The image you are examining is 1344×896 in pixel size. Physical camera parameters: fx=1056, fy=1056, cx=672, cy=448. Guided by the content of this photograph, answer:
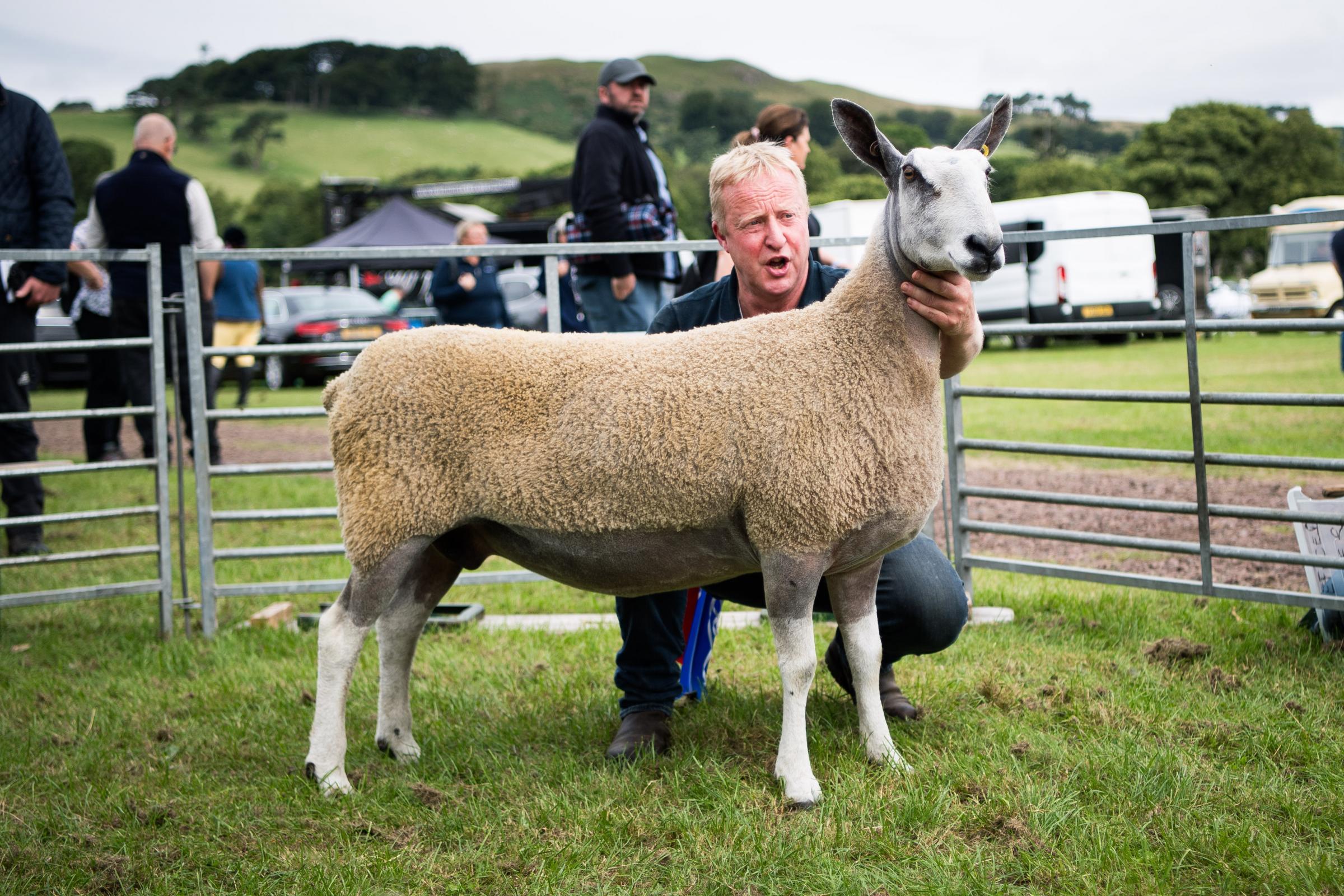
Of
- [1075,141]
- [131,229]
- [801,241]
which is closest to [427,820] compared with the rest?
[801,241]

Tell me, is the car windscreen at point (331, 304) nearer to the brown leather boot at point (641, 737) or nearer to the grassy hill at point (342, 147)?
the brown leather boot at point (641, 737)

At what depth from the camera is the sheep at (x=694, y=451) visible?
2719 mm

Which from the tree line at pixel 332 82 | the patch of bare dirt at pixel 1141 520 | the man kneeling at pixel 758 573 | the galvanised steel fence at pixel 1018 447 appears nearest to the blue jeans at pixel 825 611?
the man kneeling at pixel 758 573

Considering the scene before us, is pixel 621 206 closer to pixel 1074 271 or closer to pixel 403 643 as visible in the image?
pixel 403 643

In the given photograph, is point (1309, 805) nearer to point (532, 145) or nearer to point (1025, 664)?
point (1025, 664)

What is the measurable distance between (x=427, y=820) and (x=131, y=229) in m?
5.30

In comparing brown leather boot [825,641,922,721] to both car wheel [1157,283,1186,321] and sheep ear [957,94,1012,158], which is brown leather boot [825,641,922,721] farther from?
car wheel [1157,283,1186,321]

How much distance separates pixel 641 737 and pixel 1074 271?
22.7 metres

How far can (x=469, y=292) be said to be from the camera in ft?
33.3

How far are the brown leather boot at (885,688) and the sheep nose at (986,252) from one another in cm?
146

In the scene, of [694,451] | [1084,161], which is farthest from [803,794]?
[1084,161]

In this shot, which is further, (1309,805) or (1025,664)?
(1025,664)

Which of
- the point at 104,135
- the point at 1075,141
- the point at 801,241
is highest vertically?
the point at 104,135

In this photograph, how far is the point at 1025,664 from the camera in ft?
12.5
